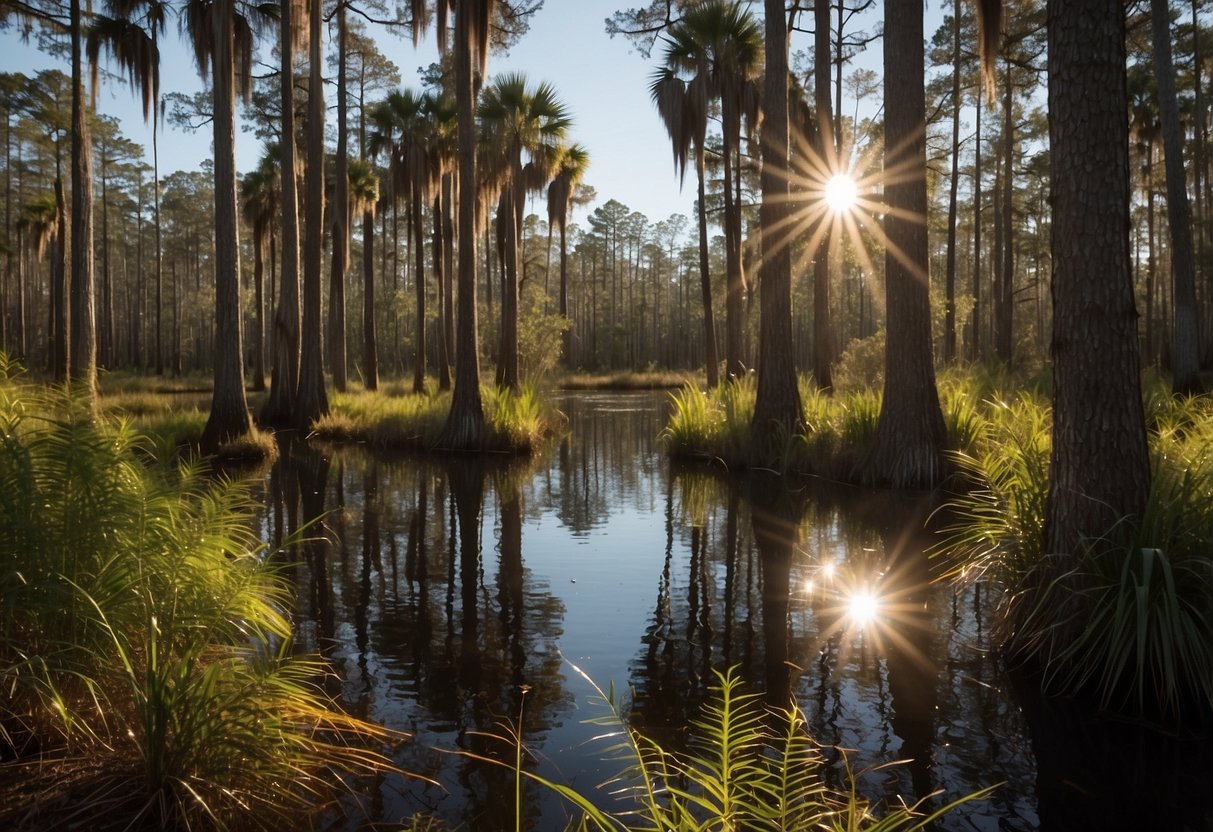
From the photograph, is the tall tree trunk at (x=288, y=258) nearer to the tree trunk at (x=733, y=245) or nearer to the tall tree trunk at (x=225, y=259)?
the tall tree trunk at (x=225, y=259)

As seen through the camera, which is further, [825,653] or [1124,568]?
[825,653]

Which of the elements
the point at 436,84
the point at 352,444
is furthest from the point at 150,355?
the point at 352,444

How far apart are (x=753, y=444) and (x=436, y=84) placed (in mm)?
20269

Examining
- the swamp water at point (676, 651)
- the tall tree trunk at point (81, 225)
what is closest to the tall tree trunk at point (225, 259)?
the tall tree trunk at point (81, 225)

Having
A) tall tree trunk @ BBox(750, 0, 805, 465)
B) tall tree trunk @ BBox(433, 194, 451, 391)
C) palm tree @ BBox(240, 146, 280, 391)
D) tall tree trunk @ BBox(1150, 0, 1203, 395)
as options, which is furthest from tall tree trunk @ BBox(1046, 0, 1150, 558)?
palm tree @ BBox(240, 146, 280, 391)

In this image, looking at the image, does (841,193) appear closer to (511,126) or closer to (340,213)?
(511,126)

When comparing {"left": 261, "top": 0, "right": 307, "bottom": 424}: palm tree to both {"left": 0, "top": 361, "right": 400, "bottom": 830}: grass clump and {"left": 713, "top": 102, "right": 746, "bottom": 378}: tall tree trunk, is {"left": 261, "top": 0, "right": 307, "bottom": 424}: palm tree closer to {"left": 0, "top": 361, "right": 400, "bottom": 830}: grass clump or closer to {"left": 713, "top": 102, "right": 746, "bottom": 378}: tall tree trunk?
{"left": 713, "top": 102, "right": 746, "bottom": 378}: tall tree trunk

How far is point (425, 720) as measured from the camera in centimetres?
409

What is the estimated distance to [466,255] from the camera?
15.6 meters

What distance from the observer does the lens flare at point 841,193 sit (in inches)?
758

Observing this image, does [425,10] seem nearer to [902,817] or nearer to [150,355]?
[902,817]

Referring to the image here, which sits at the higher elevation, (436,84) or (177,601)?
(436,84)

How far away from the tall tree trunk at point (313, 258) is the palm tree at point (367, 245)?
20.2 feet

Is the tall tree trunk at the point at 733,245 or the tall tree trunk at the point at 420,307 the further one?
the tall tree trunk at the point at 420,307
